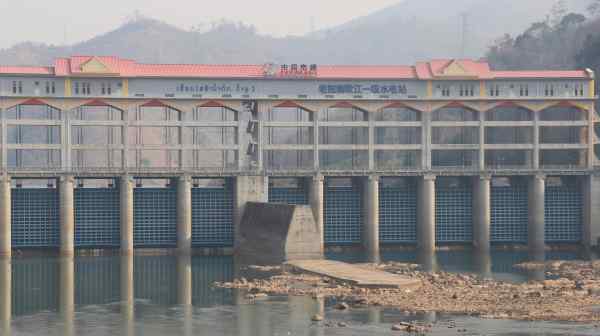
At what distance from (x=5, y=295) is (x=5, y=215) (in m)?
27.8

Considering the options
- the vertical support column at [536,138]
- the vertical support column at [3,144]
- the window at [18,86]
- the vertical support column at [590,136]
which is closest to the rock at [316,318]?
the vertical support column at [3,144]

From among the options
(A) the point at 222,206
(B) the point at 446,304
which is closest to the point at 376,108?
(A) the point at 222,206

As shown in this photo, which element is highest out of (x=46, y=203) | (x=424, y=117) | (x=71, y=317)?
(x=424, y=117)

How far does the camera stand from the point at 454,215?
13300 cm

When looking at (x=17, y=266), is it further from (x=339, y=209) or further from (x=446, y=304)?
(x=446, y=304)

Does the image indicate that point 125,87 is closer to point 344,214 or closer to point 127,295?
point 344,214

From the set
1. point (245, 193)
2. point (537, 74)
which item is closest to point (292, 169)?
point (245, 193)

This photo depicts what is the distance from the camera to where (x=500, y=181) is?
178625mm

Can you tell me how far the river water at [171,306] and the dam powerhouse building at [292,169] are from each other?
8.10m

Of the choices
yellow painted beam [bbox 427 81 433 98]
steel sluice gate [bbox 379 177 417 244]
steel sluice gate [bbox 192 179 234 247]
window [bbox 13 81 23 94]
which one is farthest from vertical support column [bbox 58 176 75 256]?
yellow painted beam [bbox 427 81 433 98]

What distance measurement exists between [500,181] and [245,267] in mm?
79431

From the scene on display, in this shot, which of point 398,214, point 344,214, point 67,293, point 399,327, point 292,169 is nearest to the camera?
point 399,327

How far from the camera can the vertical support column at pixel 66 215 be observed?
120375 mm

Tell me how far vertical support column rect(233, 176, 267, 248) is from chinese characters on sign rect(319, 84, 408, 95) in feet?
45.9
